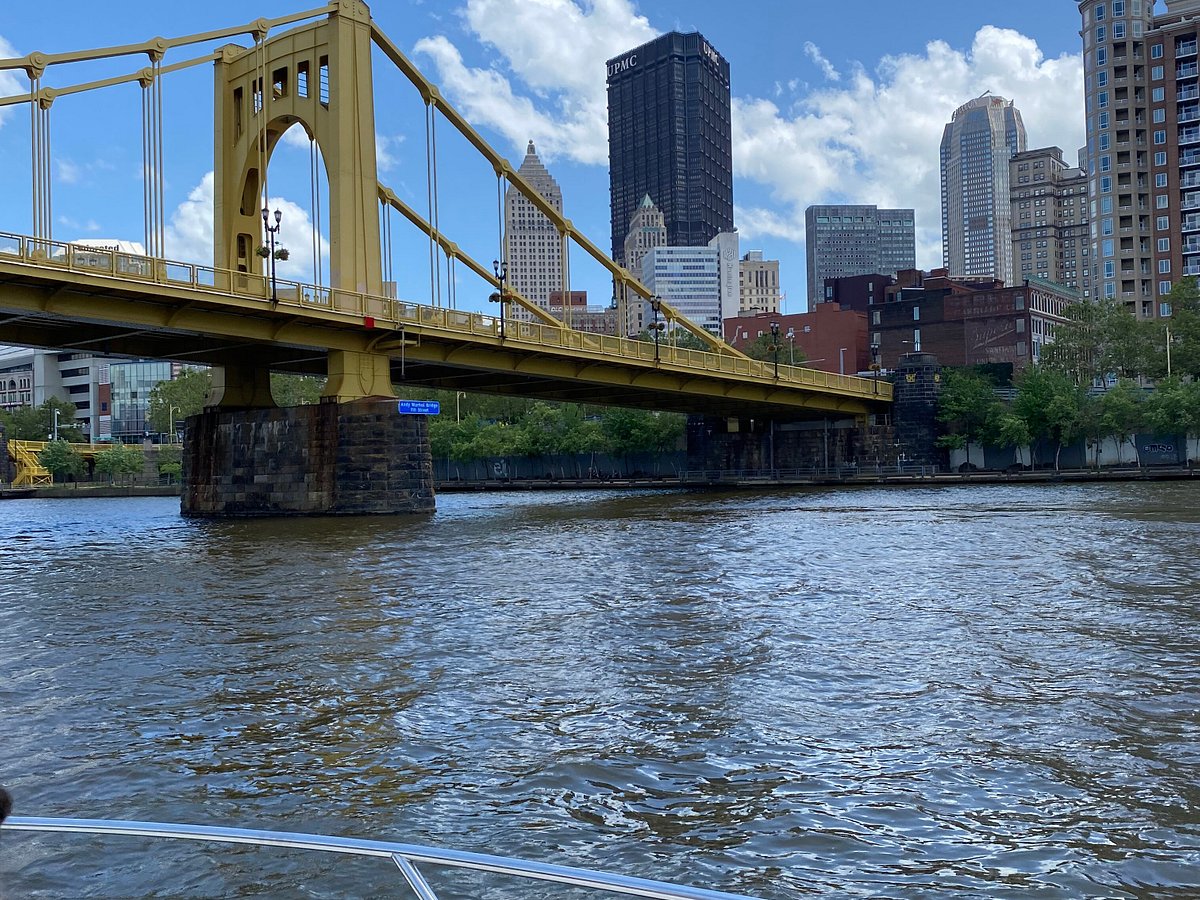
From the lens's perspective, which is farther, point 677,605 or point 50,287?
point 50,287

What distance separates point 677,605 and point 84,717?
27.6 feet

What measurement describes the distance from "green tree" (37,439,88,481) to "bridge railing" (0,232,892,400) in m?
68.9

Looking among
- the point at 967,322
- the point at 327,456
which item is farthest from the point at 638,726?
the point at 967,322

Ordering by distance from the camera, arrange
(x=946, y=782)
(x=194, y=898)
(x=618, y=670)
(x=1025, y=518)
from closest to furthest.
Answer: (x=194, y=898) → (x=946, y=782) → (x=618, y=670) → (x=1025, y=518)

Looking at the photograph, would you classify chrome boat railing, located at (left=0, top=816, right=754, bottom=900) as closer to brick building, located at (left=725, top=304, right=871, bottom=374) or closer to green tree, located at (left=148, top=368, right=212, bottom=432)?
green tree, located at (left=148, top=368, right=212, bottom=432)

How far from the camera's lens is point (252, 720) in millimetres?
8992

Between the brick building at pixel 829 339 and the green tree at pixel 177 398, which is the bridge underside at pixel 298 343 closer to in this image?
the brick building at pixel 829 339

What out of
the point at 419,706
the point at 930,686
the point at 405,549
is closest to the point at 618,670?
the point at 419,706

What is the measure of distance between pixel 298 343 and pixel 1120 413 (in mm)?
50534

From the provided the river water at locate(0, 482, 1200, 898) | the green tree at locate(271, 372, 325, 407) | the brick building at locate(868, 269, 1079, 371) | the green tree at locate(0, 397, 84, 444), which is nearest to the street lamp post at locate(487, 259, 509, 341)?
the river water at locate(0, 482, 1200, 898)

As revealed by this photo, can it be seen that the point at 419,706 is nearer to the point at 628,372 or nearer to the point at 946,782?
the point at 946,782

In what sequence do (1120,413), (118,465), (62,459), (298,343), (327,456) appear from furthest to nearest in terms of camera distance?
(62,459), (118,465), (1120,413), (327,456), (298,343)

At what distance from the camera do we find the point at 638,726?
865cm

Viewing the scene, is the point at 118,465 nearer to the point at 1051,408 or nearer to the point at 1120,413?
the point at 1051,408
